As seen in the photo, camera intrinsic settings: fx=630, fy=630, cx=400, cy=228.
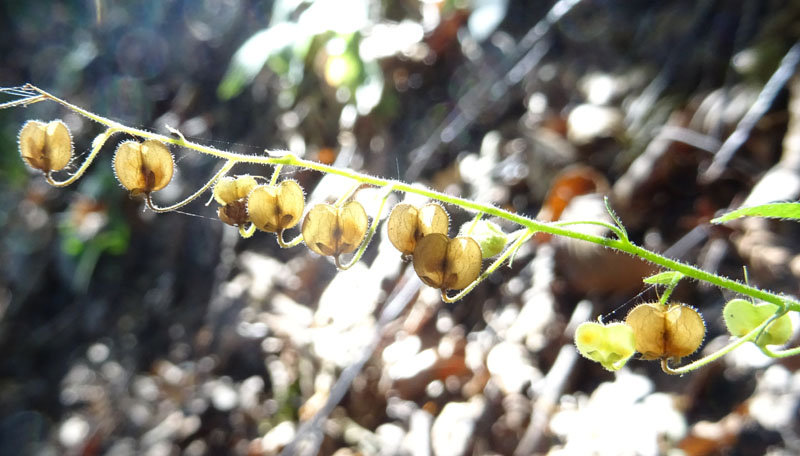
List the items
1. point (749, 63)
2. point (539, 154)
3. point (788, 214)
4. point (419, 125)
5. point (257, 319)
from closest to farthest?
1. point (788, 214)
2. point (749, 63)
3. point (539, 154)
4. point (257, 319)
5. point (419, 125)

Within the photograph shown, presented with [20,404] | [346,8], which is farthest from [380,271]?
[20,404]

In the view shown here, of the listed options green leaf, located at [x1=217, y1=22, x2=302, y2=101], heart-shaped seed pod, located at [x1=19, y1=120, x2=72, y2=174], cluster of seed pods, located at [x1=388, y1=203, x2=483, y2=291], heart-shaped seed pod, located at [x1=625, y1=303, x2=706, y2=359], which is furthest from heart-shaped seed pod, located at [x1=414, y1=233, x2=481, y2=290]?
green leaf, located at [x1=217, y1=22, x2=302, y2=101]

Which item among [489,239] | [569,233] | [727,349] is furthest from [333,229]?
[727,349]

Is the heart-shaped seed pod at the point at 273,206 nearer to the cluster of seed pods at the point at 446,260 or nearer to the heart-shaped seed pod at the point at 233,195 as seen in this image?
the heart-shaped seed pod at the point at 233,195

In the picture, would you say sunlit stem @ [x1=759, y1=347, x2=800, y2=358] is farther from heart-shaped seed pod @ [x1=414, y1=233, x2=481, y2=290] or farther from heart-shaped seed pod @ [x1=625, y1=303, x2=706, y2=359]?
heart-shaped seed pod @ [x1=414, y1=233, x2=481, y2=290]

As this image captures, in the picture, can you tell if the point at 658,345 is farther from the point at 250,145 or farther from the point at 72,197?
the point at 72,197

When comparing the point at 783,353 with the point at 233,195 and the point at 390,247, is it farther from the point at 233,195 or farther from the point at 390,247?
the point at 390,247

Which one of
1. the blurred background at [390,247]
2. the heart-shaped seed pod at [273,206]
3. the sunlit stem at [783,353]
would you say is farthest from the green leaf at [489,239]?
the blurred background at [390,247]
